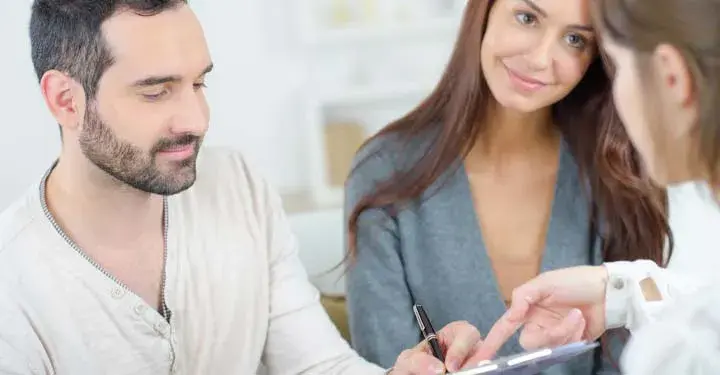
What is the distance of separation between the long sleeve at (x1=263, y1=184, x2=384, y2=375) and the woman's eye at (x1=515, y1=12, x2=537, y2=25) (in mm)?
380

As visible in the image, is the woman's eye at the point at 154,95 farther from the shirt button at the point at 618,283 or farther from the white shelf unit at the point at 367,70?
the shirt button at the point at 618,283

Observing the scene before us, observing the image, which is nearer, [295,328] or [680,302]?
[680,302]

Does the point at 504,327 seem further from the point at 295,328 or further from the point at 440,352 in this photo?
the point at 295,328

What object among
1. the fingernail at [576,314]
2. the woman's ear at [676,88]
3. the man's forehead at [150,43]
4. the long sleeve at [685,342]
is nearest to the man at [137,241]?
the man's forehead at [150,43]

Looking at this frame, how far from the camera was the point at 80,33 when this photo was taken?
2.80 feet

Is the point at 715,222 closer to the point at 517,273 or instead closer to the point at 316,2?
the point at 517,273

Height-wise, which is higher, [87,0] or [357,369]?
[87,0]

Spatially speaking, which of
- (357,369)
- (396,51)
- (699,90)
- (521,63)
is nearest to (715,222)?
(699,90)

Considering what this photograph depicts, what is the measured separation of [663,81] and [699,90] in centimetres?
4

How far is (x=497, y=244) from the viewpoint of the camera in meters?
1.13

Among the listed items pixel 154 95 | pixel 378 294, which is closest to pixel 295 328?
pixel 378 294

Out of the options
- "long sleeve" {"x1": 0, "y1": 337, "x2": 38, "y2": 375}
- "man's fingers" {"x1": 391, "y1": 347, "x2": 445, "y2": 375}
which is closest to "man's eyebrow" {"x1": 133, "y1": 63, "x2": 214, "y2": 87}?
"long sleeve" {"x1": 0, "y1": 337, "x2": 38, "y2": 375}

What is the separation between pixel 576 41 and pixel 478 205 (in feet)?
0.85

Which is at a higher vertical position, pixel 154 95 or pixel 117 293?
pixel 154 95
